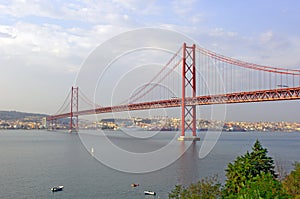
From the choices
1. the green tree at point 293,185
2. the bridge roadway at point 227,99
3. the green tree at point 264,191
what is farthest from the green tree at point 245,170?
the bridge roadway at point 227,99

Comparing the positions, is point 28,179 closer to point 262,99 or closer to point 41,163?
point 41,163

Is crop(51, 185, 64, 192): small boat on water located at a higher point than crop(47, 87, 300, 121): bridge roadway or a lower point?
lower

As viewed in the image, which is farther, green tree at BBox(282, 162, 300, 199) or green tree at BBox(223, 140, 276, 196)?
green tree at BBox(282, 162, 300, 199)

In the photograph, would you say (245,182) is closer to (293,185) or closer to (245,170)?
(245,170)

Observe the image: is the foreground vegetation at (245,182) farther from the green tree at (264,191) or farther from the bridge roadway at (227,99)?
the bridge roadway at (227,99)

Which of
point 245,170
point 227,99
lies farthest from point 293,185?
point 227,99

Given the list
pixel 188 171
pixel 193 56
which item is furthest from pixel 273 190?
pixel 193 56

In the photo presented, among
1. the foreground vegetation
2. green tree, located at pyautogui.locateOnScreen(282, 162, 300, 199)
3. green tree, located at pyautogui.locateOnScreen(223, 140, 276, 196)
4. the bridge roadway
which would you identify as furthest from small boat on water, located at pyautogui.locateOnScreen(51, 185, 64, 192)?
the bridge roadway

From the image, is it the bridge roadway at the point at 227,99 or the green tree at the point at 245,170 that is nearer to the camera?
the green tree at the point at 245,170

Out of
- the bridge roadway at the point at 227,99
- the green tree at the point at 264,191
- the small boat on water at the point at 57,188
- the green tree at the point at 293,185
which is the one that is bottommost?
the small boat on water at the point at 57,188

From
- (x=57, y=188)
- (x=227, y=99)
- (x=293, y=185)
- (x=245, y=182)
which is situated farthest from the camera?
(x=227, y=99)

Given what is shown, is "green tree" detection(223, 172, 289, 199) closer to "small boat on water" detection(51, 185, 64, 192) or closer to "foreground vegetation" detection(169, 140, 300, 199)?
"foreground vegetation" detection(169, 140, 300, 199)
